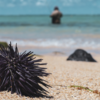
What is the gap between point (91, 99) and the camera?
8.91 feet

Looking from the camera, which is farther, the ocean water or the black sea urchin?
the ocean water

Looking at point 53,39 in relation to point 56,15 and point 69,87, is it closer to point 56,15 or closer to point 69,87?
point 69,87

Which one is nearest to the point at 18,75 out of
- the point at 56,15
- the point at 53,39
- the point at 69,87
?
the point at 69,87

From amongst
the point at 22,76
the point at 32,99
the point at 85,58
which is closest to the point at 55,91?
the point at 32,99

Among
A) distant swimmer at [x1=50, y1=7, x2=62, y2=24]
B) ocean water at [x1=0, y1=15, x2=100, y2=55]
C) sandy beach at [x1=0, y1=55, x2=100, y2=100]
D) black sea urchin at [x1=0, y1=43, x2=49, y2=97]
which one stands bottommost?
sandy beach at [x1=0, y1=55, x2=100, y2=100]

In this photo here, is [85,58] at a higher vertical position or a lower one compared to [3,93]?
higher

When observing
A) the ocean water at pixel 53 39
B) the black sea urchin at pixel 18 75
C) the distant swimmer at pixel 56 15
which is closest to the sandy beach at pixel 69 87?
the black sea urchin at pixel 18 75

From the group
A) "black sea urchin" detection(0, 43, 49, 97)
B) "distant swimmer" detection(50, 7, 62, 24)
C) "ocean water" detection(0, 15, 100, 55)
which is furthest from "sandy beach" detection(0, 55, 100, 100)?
"distant swimmer" detection(50, 7, 62, 24)

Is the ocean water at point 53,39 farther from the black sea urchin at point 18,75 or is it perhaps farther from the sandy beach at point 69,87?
the black sea urchin at point 18,75

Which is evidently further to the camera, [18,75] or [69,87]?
[69,87]

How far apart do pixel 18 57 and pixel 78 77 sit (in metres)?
1.79

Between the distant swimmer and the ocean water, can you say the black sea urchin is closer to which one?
the ocean water

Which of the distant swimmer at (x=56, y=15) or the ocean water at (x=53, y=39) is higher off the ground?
the distant swimmer at (x=56, y=15)

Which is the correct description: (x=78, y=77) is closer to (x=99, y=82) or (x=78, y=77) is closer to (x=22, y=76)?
(x=99, y=82)
